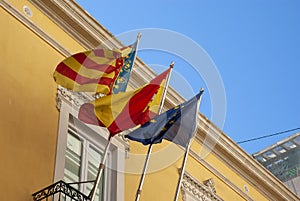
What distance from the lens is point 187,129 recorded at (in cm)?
1106

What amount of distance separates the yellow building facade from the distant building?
12.4 meters

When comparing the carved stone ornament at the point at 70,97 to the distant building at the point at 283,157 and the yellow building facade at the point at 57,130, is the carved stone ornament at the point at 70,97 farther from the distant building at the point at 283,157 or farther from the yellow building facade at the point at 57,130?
the distant building at the point at 283,157

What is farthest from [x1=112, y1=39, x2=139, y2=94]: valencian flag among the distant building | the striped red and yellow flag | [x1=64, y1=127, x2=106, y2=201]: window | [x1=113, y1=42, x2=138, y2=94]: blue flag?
the distant building

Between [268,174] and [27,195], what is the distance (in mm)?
8210

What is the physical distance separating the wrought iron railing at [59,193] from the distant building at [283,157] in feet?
56.2

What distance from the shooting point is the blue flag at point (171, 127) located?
10539mm

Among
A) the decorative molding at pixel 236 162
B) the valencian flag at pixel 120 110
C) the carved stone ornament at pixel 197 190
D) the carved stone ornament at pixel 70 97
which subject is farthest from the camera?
the decorative molding at pixel 236 162

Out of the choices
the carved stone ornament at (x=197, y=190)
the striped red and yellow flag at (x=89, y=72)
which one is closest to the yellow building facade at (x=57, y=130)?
the carved stone ornament at (x=197, y=190)

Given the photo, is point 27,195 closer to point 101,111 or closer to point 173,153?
point 101,111

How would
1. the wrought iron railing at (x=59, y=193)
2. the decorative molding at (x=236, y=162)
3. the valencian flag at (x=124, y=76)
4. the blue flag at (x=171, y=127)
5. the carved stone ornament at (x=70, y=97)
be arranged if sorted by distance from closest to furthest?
the wrought iron railing at (x=59, y=193) → the blue flag at (x=171, y=127) → the valencian flag at (x=124, y=76) → the carved stone ornament at (x=70, y=97) → the decorative molding at (x=236, y=162)

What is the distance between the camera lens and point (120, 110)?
10406 millimetres

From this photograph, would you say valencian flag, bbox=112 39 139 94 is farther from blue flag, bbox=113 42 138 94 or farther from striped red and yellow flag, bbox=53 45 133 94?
striped red and yellow flag, bbox=53 45 133 94

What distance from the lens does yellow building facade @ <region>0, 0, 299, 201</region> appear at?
400 inches

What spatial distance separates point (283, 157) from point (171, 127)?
57.4 ft
